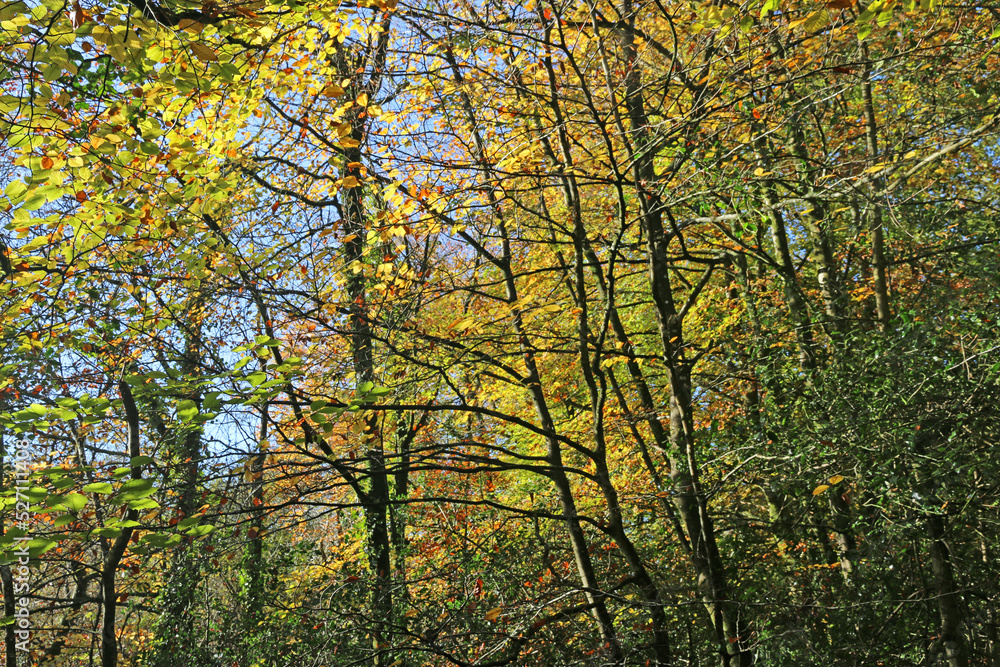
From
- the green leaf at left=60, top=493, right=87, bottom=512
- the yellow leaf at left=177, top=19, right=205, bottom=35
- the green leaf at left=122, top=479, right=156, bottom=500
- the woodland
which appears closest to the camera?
the green leaf at left=60, top=493, right=87, bottom=512

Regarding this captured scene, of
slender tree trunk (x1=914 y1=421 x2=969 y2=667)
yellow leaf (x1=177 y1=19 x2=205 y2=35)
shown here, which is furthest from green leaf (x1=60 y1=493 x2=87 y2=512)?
slender tree trunk (x1=914 y1=421 x2=969 y2=667)

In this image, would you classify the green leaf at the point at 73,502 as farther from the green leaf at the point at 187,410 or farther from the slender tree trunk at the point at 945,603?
the slender tree trunk at the point at 945,603

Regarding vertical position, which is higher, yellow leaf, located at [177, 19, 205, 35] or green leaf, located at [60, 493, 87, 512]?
yellow leaf, located at [177, 19, 205, 35]

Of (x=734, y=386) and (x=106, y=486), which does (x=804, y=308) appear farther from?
(x=106, y=486)

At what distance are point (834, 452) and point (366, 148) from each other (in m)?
4.20

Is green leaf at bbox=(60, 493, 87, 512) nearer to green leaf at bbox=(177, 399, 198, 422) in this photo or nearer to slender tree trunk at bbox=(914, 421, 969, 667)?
green leaf at bbox=(177, 399, 198, 422)

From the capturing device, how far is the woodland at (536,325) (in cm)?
380

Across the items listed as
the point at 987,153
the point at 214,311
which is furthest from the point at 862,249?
the point at 214,311

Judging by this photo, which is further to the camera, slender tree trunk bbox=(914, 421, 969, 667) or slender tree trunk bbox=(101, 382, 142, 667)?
slender tree trunk bbox=(101, 382, 142, 667)

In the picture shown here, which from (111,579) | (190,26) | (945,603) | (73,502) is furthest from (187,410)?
(945,603)

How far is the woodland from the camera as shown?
12.5ft

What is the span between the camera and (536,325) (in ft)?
19.2

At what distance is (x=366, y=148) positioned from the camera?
5.71 meters

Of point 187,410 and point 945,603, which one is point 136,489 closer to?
point 187,410
